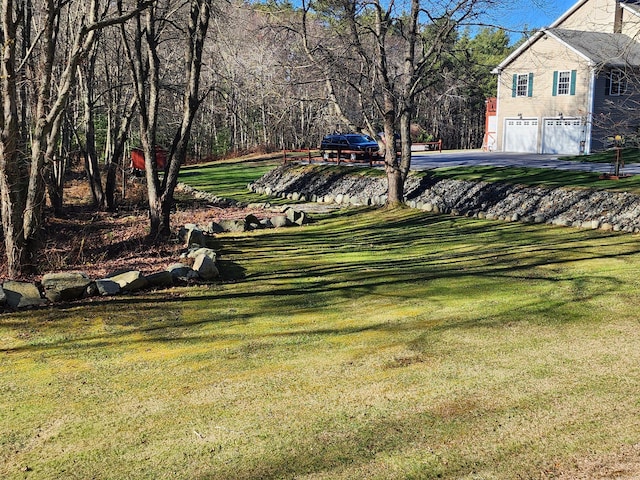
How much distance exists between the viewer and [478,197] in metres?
18.0

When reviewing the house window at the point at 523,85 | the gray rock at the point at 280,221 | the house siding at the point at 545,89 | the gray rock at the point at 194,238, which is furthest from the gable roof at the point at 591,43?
the gray rock at the point at 194,238

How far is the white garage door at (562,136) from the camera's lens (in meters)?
30.4

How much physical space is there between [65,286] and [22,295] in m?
0.49

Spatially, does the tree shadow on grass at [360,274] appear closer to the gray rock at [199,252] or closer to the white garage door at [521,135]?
the gray rock at [199,252]

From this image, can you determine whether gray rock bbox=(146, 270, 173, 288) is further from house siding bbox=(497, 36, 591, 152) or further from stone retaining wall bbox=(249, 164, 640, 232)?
house siding bbox=(497, 36, 591, 152)

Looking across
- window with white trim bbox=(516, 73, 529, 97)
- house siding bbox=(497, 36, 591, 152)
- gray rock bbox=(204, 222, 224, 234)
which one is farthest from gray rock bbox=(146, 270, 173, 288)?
window with white trim bbox=(516, 73, 529, 97)

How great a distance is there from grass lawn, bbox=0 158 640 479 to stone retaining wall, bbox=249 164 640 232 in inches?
182

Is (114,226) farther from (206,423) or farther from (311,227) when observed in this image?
(206,423)

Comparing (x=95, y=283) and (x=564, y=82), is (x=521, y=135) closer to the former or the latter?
(x=564, y=82)

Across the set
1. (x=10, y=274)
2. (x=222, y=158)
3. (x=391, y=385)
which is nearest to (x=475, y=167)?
(x=10, y=274)

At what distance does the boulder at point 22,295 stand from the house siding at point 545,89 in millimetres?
25616

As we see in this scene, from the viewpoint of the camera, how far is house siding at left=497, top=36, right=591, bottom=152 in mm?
30516

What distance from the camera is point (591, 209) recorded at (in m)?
14.5

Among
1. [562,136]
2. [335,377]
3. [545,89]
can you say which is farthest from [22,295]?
[545,89]
